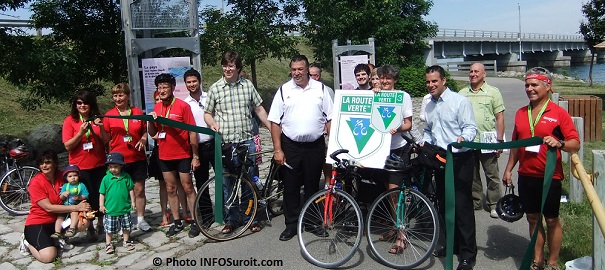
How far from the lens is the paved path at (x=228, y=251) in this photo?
5.06m

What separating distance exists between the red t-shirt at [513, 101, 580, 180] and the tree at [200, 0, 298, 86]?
12.2 metres

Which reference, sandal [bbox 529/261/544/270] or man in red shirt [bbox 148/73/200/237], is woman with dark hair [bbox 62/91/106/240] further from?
sandal [bbox 529/261/544/270]

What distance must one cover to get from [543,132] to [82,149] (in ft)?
14.9

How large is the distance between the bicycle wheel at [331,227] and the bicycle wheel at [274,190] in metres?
1.27

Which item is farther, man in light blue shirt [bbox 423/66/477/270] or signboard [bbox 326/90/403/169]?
signboard [bbox 326/90/403/169]

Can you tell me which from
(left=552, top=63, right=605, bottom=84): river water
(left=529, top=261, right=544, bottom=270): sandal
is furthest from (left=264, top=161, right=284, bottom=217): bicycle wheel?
(left=552, top=63, right=605, bottom=84): river water

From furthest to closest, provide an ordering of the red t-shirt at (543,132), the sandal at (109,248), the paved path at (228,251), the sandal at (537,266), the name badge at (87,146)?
the name badge at (87,146)
the sandal at (109,248)
the paved path at (228,251)
the sandal at (537,266)
the red t-shirt at (543,132)

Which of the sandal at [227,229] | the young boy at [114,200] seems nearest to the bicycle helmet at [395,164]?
the sandal at [227,229]

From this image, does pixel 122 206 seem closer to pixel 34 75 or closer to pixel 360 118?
pixel 360 118

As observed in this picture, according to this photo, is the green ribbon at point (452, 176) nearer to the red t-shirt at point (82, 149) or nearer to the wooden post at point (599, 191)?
the wooden post at point (599, 191)

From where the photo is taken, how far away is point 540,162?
4.27 metres

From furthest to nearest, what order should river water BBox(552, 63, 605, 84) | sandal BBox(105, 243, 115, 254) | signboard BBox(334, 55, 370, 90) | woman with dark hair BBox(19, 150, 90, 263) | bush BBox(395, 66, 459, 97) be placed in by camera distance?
river water BBox(552, 63, 605, 84) < bush BBox(395, 66, 459, 97) < signboard BBox(334, 55, 370, 90) < sandal BBox(105, 243, 115, 254) < woman with dark hair BBox(19, 150, 90, 263)

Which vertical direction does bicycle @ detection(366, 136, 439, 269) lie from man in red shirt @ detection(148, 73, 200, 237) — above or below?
below

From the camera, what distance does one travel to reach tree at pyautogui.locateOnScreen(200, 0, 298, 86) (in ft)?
52.1
